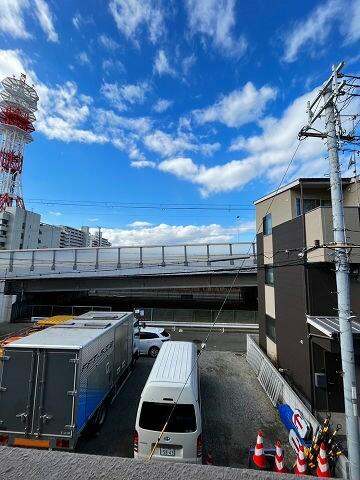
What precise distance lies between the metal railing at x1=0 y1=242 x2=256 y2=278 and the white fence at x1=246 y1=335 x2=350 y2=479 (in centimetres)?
971

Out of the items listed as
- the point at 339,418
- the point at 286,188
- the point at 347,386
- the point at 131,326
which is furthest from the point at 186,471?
the point at 286,188

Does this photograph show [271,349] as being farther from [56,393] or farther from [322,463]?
[56,393]

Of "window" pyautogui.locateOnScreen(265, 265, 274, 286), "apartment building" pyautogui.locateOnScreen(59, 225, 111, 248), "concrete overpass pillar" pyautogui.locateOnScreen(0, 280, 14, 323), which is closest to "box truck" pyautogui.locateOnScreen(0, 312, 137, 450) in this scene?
"window" pyautogui.locateOnScreen(265, 265, 274, 286)

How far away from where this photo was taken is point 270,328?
49.1ft

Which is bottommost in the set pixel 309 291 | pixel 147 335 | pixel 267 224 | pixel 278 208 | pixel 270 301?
pixel 147 335

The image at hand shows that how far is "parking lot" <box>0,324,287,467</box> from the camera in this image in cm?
805

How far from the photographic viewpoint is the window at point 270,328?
1447 cm

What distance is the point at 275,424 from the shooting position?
9445mm

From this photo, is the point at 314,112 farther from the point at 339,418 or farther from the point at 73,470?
the point at 339,418

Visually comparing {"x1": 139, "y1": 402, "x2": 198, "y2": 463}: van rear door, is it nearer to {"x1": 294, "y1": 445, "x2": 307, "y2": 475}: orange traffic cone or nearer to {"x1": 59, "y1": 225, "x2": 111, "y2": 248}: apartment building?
{"x1": 294, "y1": 445, "x2": 307, "y2": 475}: orange traffic cone

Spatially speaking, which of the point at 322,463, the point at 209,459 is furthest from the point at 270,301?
the point at 209,459

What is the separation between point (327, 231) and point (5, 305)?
29396 millimetres

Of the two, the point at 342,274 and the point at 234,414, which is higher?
the point at 342,274

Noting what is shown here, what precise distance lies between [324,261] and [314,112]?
4.92m
